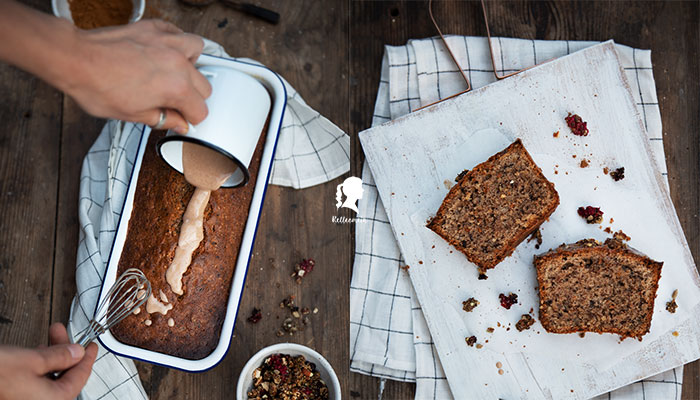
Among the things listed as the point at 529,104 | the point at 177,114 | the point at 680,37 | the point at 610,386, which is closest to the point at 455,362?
the point at 610,386

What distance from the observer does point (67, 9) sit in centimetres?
219

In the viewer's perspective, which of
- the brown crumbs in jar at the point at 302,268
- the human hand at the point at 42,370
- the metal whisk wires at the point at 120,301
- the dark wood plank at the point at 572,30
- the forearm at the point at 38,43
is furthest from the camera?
the dark wood plank at the point at 572,30

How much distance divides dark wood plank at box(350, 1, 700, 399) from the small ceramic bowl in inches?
34.2

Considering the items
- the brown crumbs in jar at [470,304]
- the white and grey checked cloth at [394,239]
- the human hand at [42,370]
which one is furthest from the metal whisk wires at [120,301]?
the brown crumbs in jar at [470,304]

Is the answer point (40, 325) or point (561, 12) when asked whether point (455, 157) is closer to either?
point (561, 12)

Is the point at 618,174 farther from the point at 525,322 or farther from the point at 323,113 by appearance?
the point at 323,113

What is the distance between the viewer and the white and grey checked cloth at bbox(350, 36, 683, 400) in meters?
2.21

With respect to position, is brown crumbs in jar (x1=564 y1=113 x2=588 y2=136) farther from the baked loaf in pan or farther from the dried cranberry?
the baked loaf in pan

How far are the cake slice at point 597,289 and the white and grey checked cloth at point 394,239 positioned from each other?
1.09 ft

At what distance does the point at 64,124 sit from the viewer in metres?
2.35

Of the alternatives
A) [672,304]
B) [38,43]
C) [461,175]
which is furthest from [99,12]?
[672,304]

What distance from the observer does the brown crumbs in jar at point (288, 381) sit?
206 centimetres

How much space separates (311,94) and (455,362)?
1261mm

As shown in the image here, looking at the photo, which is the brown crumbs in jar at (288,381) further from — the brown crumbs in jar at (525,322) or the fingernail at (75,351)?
the brown crumbs in jar at (525,322)
